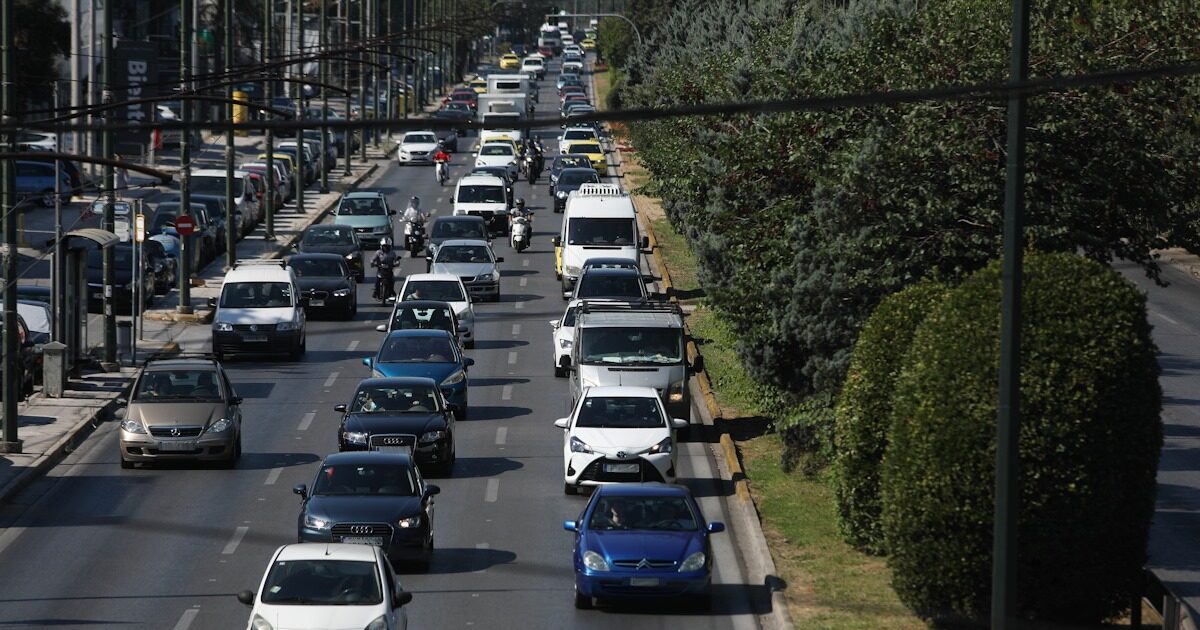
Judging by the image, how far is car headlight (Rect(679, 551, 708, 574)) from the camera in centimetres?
1978

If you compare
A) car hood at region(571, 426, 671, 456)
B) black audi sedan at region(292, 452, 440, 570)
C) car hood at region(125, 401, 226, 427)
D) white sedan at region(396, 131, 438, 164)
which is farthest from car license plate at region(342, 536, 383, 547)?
white sedan at region(396, 131, 438, 164)

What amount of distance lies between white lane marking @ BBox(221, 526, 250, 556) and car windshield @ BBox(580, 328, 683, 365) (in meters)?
8.92

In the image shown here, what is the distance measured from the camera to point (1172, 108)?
84.4 ft

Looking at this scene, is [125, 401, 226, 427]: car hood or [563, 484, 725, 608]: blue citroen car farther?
[125, 401, 226, 427]: car hood

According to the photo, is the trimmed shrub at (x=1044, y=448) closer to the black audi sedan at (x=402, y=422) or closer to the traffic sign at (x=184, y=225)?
the black audi sedan at (x=402, y=422)

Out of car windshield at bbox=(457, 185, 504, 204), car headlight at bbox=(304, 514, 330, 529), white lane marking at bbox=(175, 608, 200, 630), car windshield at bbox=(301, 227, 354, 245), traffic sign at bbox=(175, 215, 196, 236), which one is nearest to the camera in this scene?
white lane marking at bbox=(175, 608, 200, 630)

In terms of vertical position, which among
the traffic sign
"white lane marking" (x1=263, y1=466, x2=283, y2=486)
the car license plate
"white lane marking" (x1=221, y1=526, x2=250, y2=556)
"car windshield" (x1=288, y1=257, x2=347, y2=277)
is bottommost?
"white lane marking" (x1=263, y1=466, x2=283, y2=486)

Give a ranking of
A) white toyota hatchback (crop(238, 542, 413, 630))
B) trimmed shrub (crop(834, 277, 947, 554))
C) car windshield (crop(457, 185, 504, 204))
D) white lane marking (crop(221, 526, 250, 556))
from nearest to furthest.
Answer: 1. white toyota hatchback (crop(238, 542, 413, 630))
2. trimmed shrub (crop(834, 277, 947, 554))
3. white lane marking (crop(221, 526, 250, 556))
4. car windshield (crop(457, 185, 504, 204))

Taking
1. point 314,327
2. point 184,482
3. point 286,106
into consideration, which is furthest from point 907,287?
point 286,106

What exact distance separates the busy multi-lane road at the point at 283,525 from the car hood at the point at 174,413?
0.85 metres

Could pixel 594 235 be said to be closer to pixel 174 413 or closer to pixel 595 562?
pixel 174 413

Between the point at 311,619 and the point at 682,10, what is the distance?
64255 millimetres

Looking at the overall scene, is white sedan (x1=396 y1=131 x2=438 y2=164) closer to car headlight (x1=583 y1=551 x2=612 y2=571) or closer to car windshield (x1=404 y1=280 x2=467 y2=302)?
car windshield (x1=404 y1=280 x2=467 y2=302)

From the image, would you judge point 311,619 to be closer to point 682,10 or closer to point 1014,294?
point 1014,294
